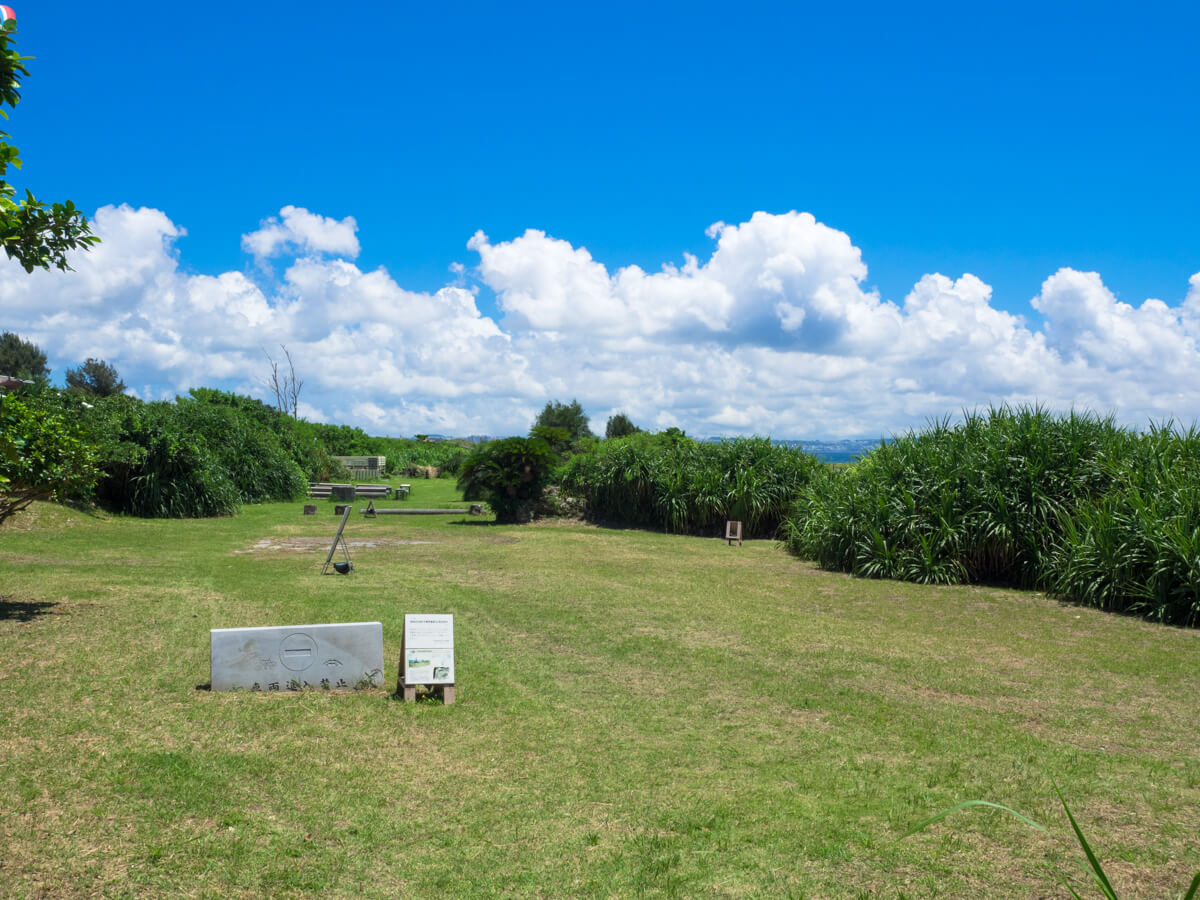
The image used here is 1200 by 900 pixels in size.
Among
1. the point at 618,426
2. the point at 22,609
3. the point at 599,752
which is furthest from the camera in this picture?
the point at 618,426

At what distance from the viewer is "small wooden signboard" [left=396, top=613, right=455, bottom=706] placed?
6.47m

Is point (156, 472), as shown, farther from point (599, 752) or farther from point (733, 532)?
point (599, 752)

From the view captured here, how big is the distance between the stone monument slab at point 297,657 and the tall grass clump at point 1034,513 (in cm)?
937

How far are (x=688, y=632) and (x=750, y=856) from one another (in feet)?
17.6

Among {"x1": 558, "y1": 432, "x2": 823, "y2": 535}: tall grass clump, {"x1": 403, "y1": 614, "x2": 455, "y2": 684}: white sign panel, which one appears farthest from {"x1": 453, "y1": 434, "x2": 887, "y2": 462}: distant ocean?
{"x1": 403, "y1": 614, "x2": 455, "y2": 684}: white sign panel

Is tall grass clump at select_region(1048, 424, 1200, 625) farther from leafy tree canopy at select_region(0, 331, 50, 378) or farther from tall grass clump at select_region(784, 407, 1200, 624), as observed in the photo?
leafy tree canopy at select_region(0, 331, 50, 378)

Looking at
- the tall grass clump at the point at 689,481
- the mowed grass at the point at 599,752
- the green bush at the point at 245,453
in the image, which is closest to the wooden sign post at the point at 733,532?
the tall grass clump at the point at 689,481

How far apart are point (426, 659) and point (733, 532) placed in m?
13.3

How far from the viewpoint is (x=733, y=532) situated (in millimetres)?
19141

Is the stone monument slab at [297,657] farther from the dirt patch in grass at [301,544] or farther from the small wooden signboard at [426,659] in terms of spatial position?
the dirt patch in grass at [301,544]

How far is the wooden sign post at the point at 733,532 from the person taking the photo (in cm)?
1880

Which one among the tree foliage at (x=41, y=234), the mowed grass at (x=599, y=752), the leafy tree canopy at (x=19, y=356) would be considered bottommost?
the mowed grass at (x=599, y=752)

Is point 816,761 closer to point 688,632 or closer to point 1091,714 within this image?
→ point 1091,714

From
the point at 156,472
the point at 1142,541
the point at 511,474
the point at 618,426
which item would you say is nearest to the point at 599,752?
the point at 1142,541
